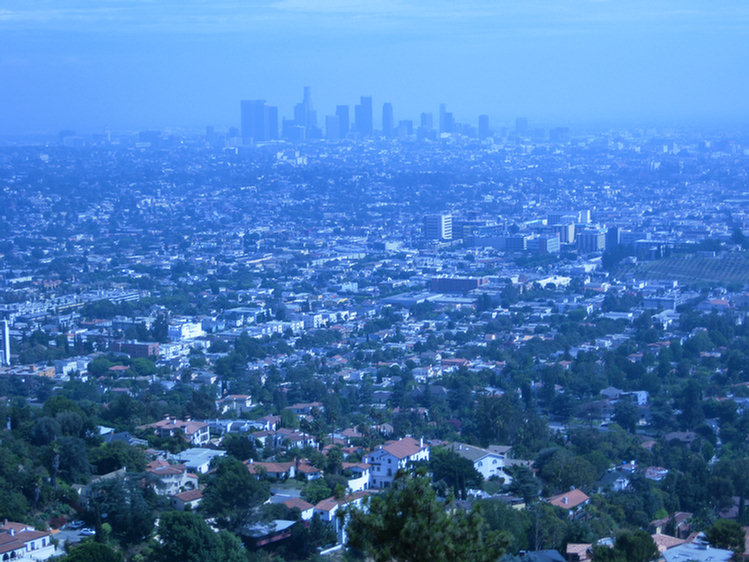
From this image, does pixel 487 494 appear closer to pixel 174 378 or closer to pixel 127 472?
pixel 127 472

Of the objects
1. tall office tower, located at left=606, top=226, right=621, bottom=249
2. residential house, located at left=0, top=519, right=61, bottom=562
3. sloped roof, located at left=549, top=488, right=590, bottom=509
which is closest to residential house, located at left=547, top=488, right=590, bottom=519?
sloped roof, located at left=549, top=488, right=590, bottom=509

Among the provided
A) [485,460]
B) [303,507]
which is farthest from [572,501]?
[303,507]

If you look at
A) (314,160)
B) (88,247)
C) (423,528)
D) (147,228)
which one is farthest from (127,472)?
(314,160)

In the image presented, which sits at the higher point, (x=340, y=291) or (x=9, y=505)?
(x=9, y=505)

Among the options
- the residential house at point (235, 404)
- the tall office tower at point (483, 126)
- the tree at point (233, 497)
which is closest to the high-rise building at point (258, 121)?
the tall office tower at point (483, 126)

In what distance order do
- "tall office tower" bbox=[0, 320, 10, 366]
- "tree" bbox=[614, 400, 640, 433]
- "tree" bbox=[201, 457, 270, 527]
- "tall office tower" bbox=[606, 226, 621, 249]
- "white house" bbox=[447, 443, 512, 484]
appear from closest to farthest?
1. "tree" bbox=[201, 457, 270, 527]
2. "white house" bbox=[447, 443, 512, 484]
3. "tree" bbox=[614, 400, 640, 433]
4. "tall office tower" bbox=[0, 320, 10, 366]
5. "tall office tower" bbox=[606, 226, 621, 249]

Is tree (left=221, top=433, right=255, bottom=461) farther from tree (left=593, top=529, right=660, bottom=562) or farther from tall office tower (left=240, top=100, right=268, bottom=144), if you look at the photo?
tall office tower (left=240, top=100, right=268, bottom=144)
